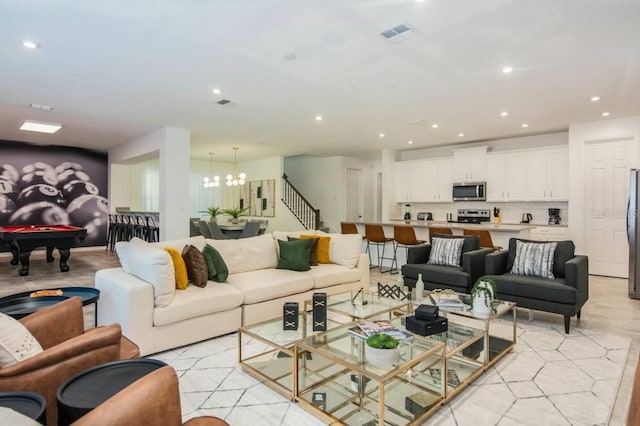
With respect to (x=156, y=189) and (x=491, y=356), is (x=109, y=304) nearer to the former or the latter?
(x=491, y=356)

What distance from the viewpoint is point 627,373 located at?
278 centimetres

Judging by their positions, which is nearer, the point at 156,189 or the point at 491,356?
the point at 491,356

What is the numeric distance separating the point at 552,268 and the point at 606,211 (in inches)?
130

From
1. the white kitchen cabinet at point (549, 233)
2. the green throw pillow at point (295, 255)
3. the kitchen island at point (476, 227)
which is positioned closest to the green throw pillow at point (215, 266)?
the green throw pillow at point (295, 255)

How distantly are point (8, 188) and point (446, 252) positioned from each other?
33.1 feet

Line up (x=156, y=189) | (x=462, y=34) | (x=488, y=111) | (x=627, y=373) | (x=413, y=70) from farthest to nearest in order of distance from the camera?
(x=156, y=189), (x=488, y=111), (x=413, y=70), (x=462, y=34), (x=627, y=373)

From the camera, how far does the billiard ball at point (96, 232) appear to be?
989 cm

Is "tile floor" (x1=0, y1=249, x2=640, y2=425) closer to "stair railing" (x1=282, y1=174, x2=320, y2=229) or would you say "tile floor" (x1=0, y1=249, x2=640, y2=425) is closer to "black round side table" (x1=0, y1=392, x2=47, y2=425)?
"black round side table" (x1=0, y1=392, x2=47, y2=425)

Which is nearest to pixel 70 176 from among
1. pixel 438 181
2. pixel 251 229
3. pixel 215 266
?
pixel 251 229

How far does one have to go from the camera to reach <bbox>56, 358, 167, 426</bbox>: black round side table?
4.43 ft

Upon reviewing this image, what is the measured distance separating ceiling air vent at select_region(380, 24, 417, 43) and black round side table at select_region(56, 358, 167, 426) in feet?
9.75

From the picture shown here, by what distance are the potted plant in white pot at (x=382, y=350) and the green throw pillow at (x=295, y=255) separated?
227 centimetres

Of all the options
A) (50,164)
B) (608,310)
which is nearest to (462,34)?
(608,310)

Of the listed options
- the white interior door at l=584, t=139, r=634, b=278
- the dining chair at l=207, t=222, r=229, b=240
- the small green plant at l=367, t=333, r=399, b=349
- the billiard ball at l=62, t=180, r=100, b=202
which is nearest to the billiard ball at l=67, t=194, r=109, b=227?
the billiard ball at l=62, t=180, r=100, b=202
